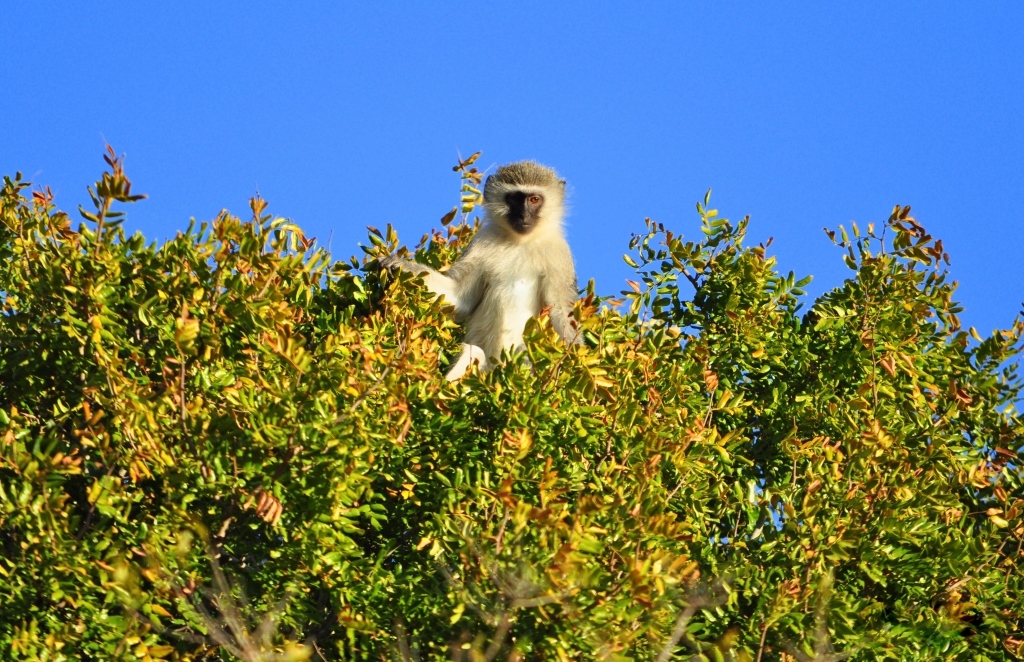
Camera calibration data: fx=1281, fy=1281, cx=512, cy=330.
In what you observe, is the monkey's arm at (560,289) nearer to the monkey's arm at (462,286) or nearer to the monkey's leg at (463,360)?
the monkey's arm at (462,286)

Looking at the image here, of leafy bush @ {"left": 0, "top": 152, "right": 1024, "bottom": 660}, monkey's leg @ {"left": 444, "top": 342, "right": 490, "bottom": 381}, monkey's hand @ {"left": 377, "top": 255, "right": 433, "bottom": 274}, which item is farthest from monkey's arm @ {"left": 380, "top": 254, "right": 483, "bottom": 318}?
leafy bush @ {"left": 0, "top": 152, "right": 1024, "bottom": 660}

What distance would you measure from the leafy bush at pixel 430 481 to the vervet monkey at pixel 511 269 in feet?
6.39

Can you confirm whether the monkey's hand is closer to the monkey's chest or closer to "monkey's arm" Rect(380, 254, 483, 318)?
"monkey's arm" Rect(380, 254, 483, 318)

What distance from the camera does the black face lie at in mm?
10273

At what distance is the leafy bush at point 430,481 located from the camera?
562cm

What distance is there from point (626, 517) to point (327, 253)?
3046mm

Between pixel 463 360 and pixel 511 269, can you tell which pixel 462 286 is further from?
pixel 463 360

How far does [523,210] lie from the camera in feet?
33.9

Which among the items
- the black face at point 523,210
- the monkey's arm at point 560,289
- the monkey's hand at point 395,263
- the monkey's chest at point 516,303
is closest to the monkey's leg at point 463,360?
the monkey's hand at point 395,263

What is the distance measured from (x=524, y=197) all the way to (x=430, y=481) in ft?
14.5

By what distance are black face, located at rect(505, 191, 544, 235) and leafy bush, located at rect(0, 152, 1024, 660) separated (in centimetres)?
257

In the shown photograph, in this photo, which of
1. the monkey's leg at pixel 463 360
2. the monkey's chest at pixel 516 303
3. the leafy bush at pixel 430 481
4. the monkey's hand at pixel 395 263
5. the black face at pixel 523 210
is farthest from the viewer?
the black face at pixel 523 210

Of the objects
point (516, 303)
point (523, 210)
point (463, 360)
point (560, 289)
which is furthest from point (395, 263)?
point (523, 210)

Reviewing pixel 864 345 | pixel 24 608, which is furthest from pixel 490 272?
pixel 24 608
